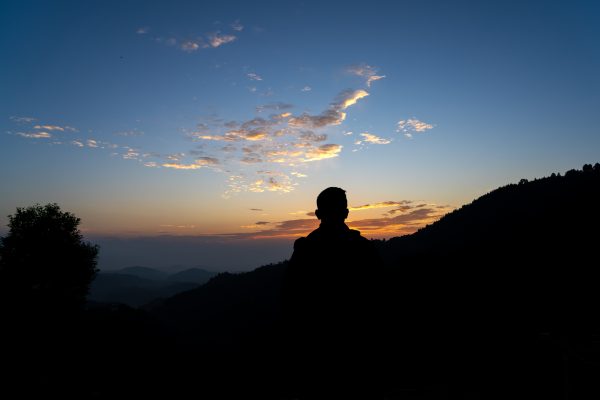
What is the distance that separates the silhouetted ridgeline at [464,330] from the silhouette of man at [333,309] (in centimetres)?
12

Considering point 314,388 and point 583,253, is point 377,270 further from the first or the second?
point 583,253

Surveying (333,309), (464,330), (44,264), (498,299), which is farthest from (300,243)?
(498,299)

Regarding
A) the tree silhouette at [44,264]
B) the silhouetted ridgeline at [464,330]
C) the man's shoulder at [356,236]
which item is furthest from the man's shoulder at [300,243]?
the tree silhouette at [44,264]

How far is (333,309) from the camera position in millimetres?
3076

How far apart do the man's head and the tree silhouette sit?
4503 centimetres

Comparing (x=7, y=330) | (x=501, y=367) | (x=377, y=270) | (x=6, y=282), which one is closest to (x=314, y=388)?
(x=377, y=270)

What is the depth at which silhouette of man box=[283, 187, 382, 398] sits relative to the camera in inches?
117

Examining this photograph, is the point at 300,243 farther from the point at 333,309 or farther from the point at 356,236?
the point at 333,309

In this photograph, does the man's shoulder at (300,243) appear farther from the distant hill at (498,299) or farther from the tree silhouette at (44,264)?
the tree silhouette at (44,264)

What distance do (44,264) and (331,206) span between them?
4594 centimetres

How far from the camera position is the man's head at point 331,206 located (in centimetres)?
322

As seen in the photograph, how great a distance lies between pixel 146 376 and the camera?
49.2 meters

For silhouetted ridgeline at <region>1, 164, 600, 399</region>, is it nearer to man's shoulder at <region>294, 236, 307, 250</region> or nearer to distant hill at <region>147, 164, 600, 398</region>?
distant hill at <region>147, 164, 600, 398</region>

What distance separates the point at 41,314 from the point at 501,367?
4386 cm
